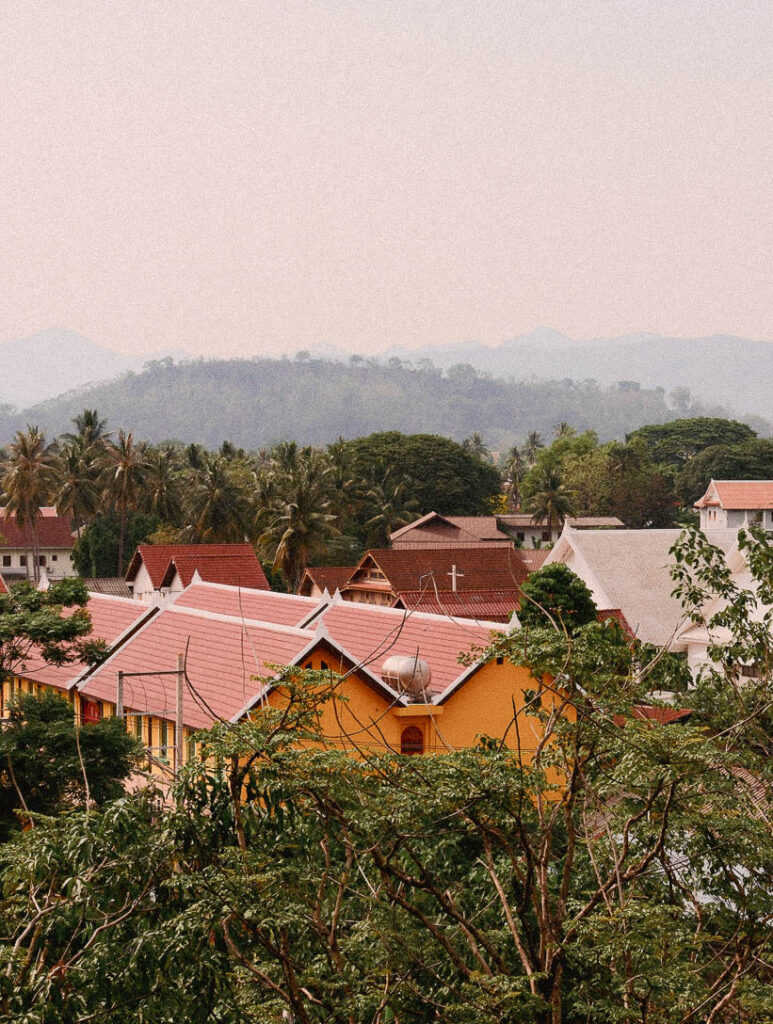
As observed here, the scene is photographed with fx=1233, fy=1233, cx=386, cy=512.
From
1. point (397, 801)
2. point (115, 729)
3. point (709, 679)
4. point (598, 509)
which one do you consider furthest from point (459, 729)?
point (598, 509)

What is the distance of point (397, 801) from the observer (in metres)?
7.62

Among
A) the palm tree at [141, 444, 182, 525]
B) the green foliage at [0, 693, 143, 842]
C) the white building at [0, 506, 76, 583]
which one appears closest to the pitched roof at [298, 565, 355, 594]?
the palm tree at [141, 444, 182, 525]

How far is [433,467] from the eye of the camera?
96812 mm

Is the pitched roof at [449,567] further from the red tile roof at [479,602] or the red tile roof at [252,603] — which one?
the red tile roof at [252,603]

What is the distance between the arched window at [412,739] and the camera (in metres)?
20.4

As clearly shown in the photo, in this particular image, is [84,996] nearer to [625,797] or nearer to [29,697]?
[625,797]

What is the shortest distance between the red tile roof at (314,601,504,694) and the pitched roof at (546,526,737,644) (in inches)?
715

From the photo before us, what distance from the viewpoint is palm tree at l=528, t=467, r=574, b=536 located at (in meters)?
92.3

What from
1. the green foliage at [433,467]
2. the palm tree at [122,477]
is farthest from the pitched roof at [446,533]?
the palm tree at [122,477]

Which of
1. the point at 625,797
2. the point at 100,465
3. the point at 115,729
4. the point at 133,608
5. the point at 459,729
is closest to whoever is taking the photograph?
the point at 625,797

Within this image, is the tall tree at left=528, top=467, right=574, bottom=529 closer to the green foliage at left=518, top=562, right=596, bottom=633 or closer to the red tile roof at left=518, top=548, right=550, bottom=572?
the red tile roof at left=518, top=548, right=550, bottom=572

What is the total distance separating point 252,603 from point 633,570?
21.2 meters

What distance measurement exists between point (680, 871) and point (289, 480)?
170ft

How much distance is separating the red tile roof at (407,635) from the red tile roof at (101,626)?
4.83m
